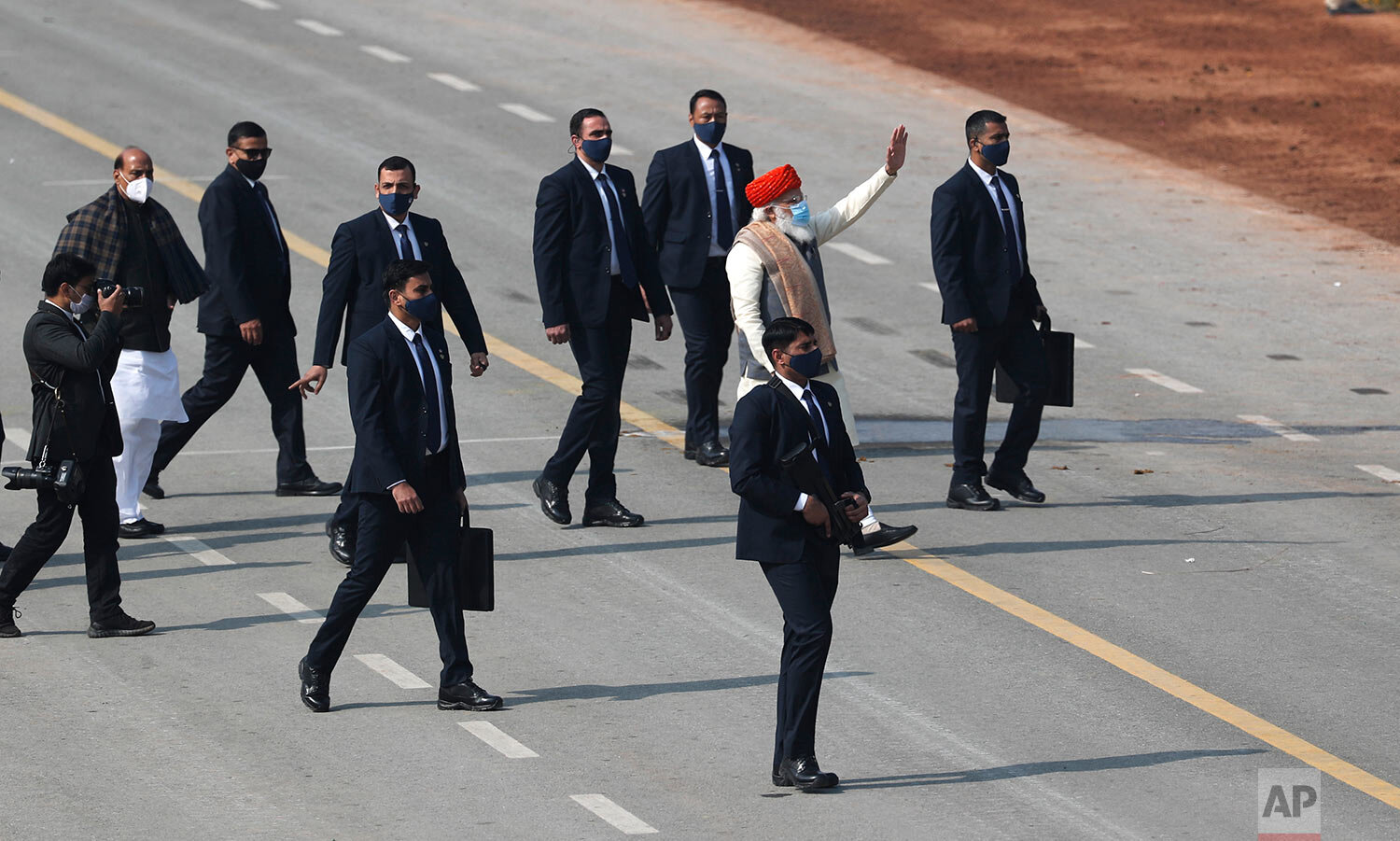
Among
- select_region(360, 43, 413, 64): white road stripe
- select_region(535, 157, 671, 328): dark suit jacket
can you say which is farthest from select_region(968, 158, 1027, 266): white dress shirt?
select_region(360, 43, 413, 64): white road stripe

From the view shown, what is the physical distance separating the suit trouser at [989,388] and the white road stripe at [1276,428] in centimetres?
266

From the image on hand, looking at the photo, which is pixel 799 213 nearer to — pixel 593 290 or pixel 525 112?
pixel 593 290

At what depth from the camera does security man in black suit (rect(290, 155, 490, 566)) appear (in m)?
11.1

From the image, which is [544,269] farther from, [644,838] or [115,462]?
[644,838]

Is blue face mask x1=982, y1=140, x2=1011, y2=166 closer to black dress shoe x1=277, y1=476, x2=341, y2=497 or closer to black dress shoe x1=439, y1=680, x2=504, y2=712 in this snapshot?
black dress shoe x1=277, y1=476, x2=341, y2=497

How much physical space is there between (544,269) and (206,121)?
1211 centimetres

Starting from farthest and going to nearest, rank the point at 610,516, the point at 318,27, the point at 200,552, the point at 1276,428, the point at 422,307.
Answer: the point at 318,27 < the point at 1276,428 < the point at 610,516 < the point at 200,552 < the point at 422,307

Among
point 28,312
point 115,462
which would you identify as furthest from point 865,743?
point 28,312

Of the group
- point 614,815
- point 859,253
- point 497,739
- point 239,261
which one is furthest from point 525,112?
point 614,815

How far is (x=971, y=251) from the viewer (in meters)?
12.4

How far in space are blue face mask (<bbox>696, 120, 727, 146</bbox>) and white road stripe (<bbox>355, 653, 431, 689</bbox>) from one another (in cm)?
438

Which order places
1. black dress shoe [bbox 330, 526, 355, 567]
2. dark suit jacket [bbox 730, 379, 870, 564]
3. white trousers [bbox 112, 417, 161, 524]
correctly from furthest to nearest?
white trousers [bbox 112, 417, 161, 524] < black dress shoe [bbox 330, 526, 355, 567] < dark suit jacket [bbox 730, 379, 870, 564]

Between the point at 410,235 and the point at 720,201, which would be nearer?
the point at 410,235

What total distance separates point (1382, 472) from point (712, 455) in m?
4.03
